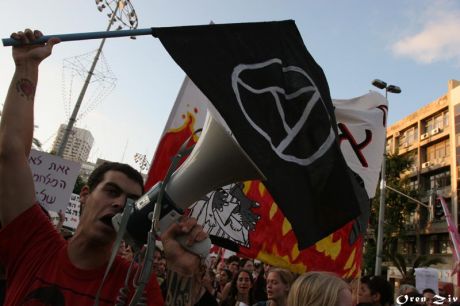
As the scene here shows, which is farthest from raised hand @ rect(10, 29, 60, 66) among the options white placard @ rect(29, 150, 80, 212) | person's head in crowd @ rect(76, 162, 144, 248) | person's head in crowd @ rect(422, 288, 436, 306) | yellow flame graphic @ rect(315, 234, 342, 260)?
person's head in crowd @ rect(422, 288, 436, 306)

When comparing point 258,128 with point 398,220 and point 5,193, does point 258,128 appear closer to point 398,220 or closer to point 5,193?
point 5,193

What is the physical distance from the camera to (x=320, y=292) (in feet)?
7.13

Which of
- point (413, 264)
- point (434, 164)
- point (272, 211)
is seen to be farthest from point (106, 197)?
point (434, 164)

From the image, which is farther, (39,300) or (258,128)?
(258,128)

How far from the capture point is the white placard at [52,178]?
5676 millimetres

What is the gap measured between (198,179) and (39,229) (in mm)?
793

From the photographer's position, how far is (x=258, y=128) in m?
3.02

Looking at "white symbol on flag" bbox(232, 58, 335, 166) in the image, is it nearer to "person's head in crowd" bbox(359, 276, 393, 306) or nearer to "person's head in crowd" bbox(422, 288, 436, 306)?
"person's head in crowd" bbox(359, 276, 393, 306)

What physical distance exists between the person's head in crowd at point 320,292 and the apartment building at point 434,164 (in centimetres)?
3101

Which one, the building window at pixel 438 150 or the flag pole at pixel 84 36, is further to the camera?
the building window at pixel 438 150

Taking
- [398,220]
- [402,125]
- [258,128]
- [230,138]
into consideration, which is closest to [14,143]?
[230,138]

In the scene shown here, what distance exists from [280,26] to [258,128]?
3.32ft

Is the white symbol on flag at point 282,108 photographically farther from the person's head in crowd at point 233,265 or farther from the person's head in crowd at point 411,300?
the person's head in crowd at point 233,265

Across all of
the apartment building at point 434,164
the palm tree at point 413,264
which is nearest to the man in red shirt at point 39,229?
the palm tree at point 413,264
